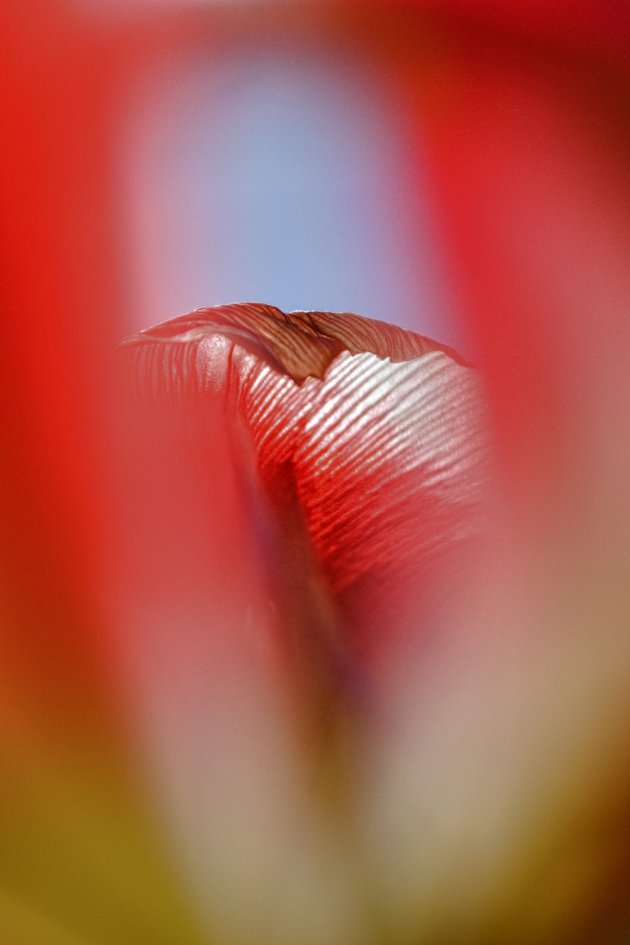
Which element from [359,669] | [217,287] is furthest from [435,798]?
[217,287]

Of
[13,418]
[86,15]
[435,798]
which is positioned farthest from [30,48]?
[435,798]

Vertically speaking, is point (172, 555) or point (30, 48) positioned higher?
point (30, 48)

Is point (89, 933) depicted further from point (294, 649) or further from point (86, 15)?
point (86, 15)

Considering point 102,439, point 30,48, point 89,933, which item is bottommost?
point 89,933

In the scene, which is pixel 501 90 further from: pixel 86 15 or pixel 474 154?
pixel 86 15

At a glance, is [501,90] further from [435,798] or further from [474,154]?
[435,798]

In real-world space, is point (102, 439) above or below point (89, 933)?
above
